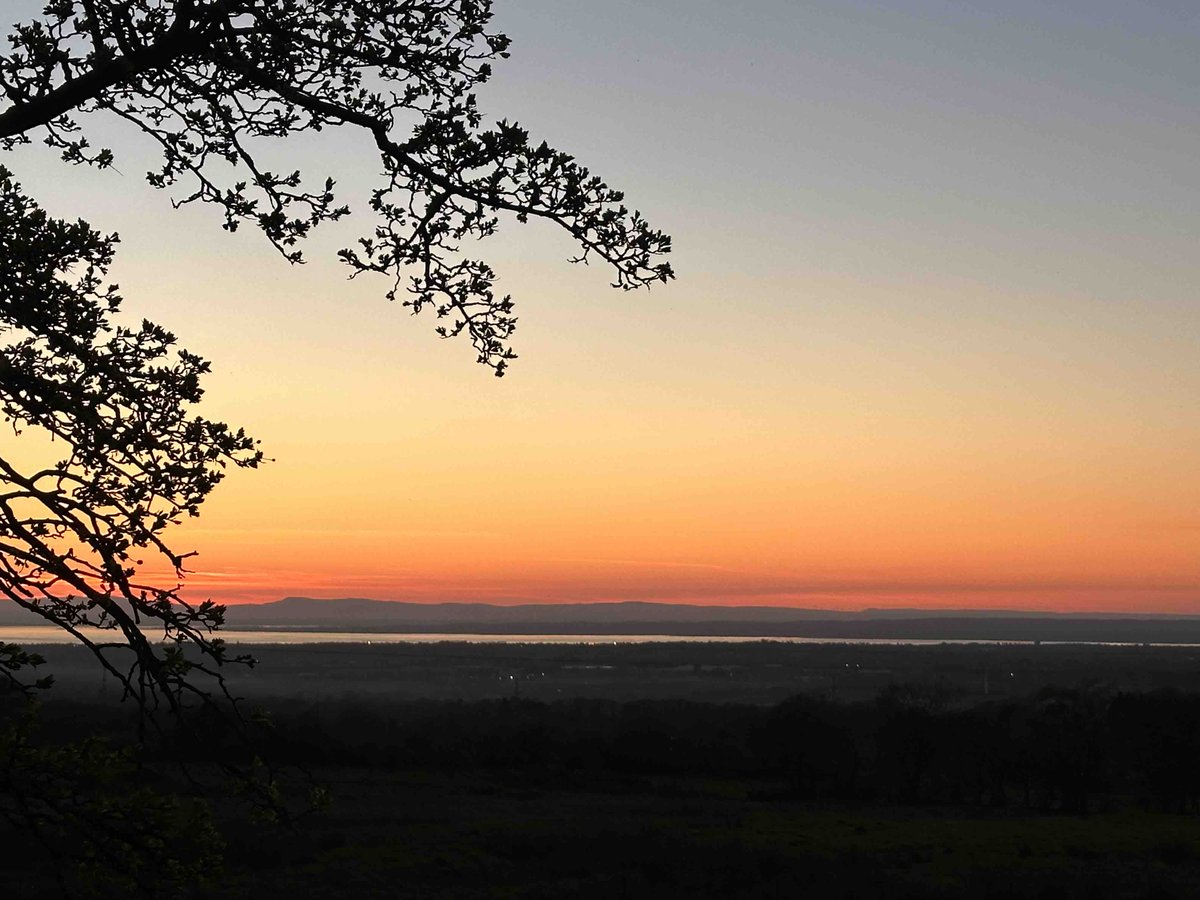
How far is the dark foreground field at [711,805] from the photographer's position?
106ft

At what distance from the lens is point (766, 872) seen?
1364 inches

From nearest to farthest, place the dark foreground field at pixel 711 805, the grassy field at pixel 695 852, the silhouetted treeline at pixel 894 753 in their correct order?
the grassy field at pixel 695 852, the dark foreground field at pixel 711 805, the silhouetted treeline at pixel 894 753

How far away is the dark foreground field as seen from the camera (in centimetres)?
3231

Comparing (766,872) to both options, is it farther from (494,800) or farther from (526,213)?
(526,213)

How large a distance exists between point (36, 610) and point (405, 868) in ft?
99.2

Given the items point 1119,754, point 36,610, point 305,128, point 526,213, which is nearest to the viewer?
point 36,610

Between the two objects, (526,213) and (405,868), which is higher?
(526,213)

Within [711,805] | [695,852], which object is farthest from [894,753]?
[695,852]

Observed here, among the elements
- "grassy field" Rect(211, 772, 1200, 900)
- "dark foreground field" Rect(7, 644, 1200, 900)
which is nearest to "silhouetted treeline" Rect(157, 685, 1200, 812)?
"dark foreground field" Rect(7, 644, 1200, 900)

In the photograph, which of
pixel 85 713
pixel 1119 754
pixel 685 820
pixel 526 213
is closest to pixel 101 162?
pixel 526 213

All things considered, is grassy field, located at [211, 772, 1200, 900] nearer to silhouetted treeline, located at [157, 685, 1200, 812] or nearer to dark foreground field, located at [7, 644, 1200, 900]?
dark foreground field, located at [7, 644, 1200, 900]

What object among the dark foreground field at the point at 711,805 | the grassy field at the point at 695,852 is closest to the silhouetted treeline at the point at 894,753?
the dark foreground field at the point at 711,805

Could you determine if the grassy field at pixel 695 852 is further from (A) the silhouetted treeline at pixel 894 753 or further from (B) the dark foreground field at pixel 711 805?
(A) the silhouetted treeline at pixel 894 753

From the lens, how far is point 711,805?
50.2 meters
